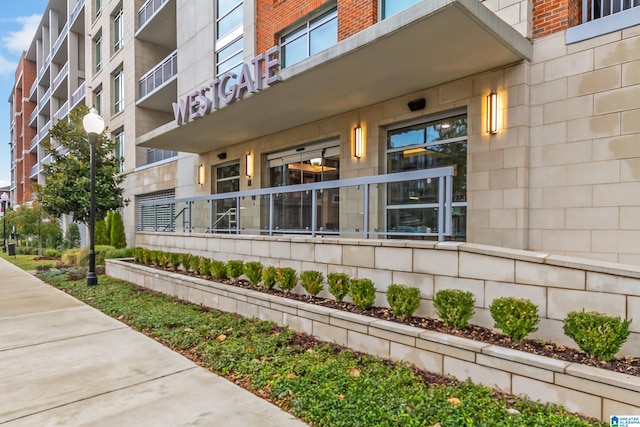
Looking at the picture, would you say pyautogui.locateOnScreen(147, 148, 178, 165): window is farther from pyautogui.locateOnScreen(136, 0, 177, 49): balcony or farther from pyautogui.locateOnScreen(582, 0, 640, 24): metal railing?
pyautogui.locateOnScreen(582, 0, 640, 24): metal railing

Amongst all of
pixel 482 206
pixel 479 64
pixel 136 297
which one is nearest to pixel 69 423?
pixel 136 297

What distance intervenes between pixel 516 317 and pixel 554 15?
17.3 ft

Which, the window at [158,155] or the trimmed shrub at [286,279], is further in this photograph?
the window at [158,155]

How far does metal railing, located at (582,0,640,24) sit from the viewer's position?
5844mm

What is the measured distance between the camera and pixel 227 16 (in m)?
13.1

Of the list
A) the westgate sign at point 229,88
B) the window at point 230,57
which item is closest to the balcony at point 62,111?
the window at point 230,57

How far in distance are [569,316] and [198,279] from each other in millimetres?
6424

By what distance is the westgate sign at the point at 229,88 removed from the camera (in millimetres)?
7489

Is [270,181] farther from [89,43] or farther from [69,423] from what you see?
[89,43]

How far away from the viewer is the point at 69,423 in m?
3.15

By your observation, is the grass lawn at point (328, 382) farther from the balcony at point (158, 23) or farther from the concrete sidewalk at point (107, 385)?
the balcony at point (158, 23)

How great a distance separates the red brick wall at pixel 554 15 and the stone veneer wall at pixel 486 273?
170 inches

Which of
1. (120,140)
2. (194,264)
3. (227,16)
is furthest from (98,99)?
(194,264)

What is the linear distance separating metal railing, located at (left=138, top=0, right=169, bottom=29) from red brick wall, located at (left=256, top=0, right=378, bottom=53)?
7577mm
